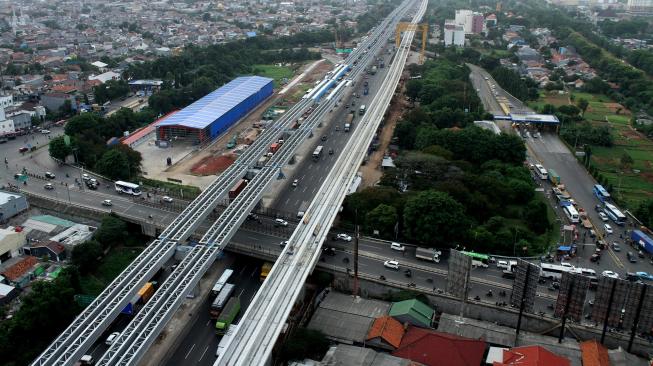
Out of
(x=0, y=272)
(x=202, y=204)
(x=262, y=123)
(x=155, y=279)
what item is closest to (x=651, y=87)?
(x=262, y=123)

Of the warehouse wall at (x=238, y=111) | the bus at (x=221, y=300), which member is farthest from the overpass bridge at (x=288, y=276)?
the warehouse wall at (x=238, y=111)

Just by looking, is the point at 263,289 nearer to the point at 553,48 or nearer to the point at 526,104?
the point at 526,104

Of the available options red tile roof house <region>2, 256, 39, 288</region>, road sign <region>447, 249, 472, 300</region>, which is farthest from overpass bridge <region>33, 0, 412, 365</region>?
road sign <region>447, 249, 472, 300</region>

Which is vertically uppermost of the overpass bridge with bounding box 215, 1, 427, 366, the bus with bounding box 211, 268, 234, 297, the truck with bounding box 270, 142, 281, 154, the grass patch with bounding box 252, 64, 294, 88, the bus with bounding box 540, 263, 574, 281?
the overpass bridge with bounding box 215, 1, 427, 366

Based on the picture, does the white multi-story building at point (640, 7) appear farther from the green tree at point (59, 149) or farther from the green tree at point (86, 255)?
the green tree at point (86, 255)

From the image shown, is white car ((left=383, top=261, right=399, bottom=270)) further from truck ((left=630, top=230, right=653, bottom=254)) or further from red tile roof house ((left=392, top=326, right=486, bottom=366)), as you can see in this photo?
truck ((left=630, top=230, right=653, bottom=254))

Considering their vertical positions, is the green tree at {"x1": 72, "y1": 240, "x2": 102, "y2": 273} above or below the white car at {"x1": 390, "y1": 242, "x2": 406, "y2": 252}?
above
